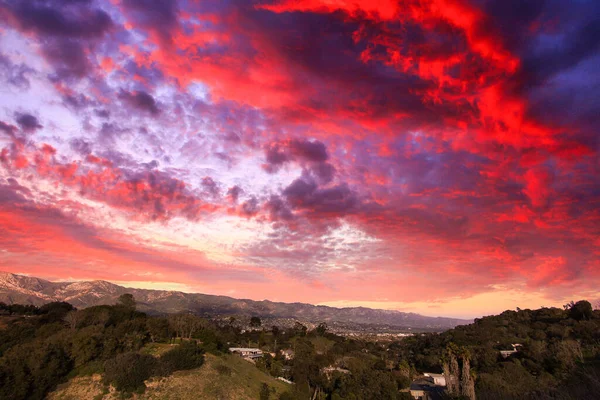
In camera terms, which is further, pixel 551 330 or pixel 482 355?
pixel 551 330

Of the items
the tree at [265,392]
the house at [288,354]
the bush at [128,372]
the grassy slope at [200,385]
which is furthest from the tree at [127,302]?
the house at [288,354]

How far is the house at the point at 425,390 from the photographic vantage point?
79.6 m

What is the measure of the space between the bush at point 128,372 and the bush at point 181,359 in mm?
2911

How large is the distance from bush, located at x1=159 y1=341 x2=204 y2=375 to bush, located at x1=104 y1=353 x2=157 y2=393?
291 cm

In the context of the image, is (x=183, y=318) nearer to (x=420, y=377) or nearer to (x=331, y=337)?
(x=420, y=377)

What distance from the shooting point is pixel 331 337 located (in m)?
158

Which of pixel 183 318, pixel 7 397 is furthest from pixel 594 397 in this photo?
pixel 183 318

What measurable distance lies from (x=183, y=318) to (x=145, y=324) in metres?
11.8

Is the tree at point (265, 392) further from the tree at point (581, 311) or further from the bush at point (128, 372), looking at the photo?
the tree at point (581, 311)

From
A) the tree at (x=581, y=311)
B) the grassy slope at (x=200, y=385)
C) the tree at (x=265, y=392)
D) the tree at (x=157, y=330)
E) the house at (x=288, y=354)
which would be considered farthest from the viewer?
the tree at (x=581, y=311)

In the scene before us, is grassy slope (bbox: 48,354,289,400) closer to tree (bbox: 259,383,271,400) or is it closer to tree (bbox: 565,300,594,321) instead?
tree (bbox: 259,383,271,400)

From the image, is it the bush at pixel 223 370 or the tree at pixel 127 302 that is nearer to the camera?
the bush at pixel 223 370

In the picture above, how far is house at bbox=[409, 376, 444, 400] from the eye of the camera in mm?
79625

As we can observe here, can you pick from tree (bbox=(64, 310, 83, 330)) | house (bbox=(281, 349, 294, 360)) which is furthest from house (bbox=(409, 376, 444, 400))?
tree (bbox=(64, 310, 83, 330))
